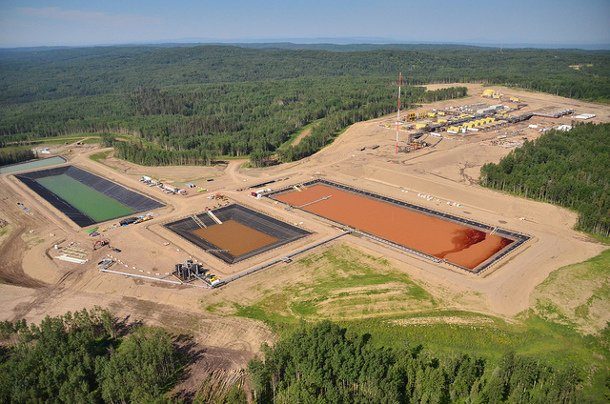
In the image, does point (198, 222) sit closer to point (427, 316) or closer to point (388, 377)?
point (427, 316)

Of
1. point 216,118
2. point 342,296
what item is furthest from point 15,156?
point 342,296

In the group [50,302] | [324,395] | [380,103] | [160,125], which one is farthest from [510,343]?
[160,125]

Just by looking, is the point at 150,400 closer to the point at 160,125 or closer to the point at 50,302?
the point at 50,302

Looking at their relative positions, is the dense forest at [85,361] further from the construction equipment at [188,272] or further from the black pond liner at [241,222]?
the black pond liner at [241,222]

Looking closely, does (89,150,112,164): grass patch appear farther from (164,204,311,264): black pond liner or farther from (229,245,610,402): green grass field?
(229,245,610,402): green grass field

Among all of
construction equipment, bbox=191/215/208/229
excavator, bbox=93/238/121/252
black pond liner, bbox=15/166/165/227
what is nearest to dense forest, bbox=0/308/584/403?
excavator, bbox=93/238/121/252

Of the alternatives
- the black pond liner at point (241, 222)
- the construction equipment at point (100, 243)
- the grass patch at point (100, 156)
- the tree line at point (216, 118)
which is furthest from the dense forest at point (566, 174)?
the grass patch at point (100, 156)
